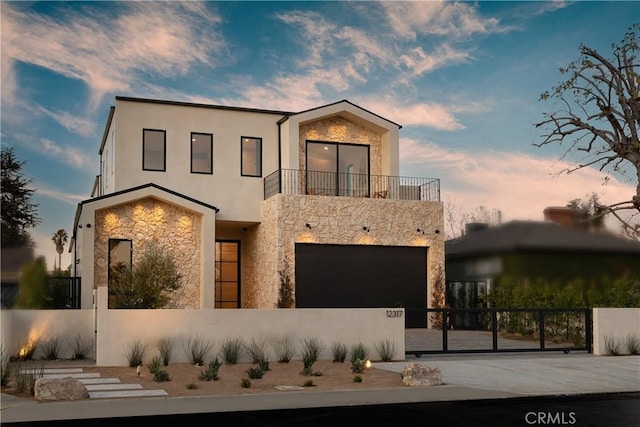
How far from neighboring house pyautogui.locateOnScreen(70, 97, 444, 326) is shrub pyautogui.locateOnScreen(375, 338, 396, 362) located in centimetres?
939

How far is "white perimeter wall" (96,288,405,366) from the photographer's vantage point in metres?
16.3

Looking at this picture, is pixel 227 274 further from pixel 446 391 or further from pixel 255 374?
pixel 446 391

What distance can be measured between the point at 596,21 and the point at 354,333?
29.7 feet

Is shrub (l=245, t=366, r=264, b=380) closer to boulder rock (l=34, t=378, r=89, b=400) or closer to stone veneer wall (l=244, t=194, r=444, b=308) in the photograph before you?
boulder rock (l=34, t=378, r=89, b=400)

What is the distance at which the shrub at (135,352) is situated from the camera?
1622 cm

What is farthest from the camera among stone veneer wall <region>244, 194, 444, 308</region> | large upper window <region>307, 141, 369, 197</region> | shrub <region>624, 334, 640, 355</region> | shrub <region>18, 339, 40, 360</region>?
large upper window <region>307, 141, 369, 197</region>

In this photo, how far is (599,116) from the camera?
20047 millimetres

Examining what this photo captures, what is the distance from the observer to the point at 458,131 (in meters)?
24.8

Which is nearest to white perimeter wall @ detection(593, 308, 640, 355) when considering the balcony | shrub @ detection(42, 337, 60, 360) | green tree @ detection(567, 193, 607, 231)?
green tree @ detection(567, 193, 607, 231)

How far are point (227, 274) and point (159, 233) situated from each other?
4910 millimetres

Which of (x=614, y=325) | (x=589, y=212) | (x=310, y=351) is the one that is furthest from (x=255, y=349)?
(x=614, y=325)

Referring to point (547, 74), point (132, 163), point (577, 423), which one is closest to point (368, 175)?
point (132, 163)

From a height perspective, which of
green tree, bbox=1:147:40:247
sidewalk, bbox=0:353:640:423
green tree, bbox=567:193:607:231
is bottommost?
sidewalk, bbox=0:353:640:423

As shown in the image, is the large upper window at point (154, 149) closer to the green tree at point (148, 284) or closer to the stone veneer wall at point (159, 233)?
the stone veneer wall at point (159, 233)
